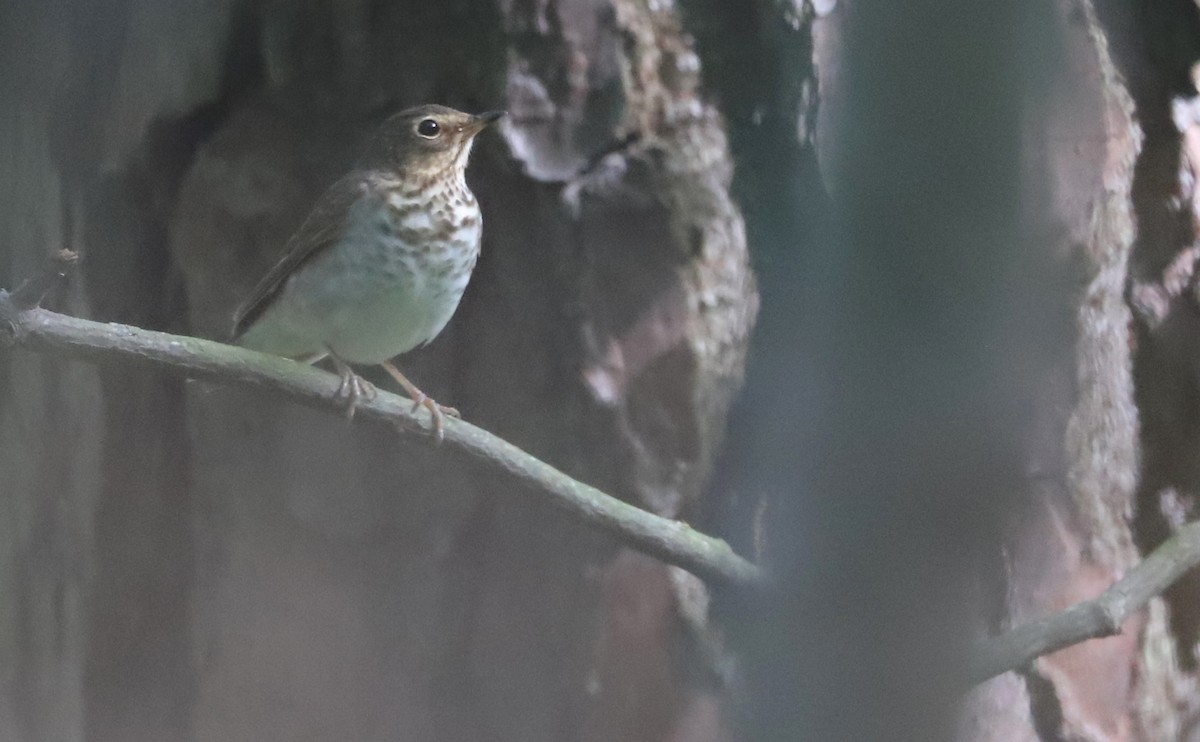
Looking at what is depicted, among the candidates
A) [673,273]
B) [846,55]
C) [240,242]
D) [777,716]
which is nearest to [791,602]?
[777,716]

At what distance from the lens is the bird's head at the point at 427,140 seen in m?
0.93

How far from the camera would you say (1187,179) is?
918 mm

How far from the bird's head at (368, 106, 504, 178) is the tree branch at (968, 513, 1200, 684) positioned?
539 millimetres

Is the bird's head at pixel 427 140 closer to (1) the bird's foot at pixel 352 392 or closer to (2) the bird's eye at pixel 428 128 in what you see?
(2) the bird's eye at pixel 428 128

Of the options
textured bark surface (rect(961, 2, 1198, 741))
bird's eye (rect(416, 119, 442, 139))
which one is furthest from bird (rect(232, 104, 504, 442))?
textured bark surface (rect(961, 2, 1198, 741))

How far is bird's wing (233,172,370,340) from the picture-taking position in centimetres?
95

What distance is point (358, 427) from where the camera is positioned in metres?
1.02

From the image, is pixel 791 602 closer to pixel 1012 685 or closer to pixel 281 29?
pixel 1012 685

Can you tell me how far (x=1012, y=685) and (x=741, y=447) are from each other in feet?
0.83

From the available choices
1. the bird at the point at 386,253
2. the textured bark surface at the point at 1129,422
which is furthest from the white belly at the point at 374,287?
the textured bark surface at the point at 1129,422

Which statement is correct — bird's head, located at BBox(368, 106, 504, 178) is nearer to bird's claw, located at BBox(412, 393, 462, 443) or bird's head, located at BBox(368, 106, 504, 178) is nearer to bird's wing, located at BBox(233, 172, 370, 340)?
bird's wing, located at BBox(233, 172, 370, 340)

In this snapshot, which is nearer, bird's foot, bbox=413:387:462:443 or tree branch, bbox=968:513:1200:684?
tree branch, bbox=968:513:1200:684

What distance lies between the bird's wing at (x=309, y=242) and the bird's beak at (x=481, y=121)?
10cm

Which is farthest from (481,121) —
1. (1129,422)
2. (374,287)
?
(1129,422)
